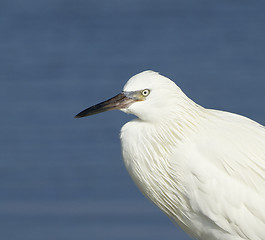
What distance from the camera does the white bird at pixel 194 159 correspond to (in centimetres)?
579

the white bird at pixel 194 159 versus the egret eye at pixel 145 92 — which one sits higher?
the egret eye at pixel 145 92

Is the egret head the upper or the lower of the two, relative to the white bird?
upper

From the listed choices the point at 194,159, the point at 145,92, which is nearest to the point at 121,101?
the point at 145,92

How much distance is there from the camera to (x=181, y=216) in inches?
240

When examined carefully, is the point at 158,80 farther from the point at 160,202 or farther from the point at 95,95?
the point at 95,95

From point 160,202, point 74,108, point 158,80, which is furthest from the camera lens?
point 74,108

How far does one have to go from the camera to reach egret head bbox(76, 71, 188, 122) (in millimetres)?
5727

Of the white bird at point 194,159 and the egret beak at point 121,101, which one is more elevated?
the egret beak at point 121,101

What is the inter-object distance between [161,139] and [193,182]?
408 mm

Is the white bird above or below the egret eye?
below

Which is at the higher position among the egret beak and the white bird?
the egret beak

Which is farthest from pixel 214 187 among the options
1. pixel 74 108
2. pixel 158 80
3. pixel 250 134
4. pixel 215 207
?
pixel 74 108

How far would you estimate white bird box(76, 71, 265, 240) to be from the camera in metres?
5.79

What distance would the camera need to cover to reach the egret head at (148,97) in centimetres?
573
